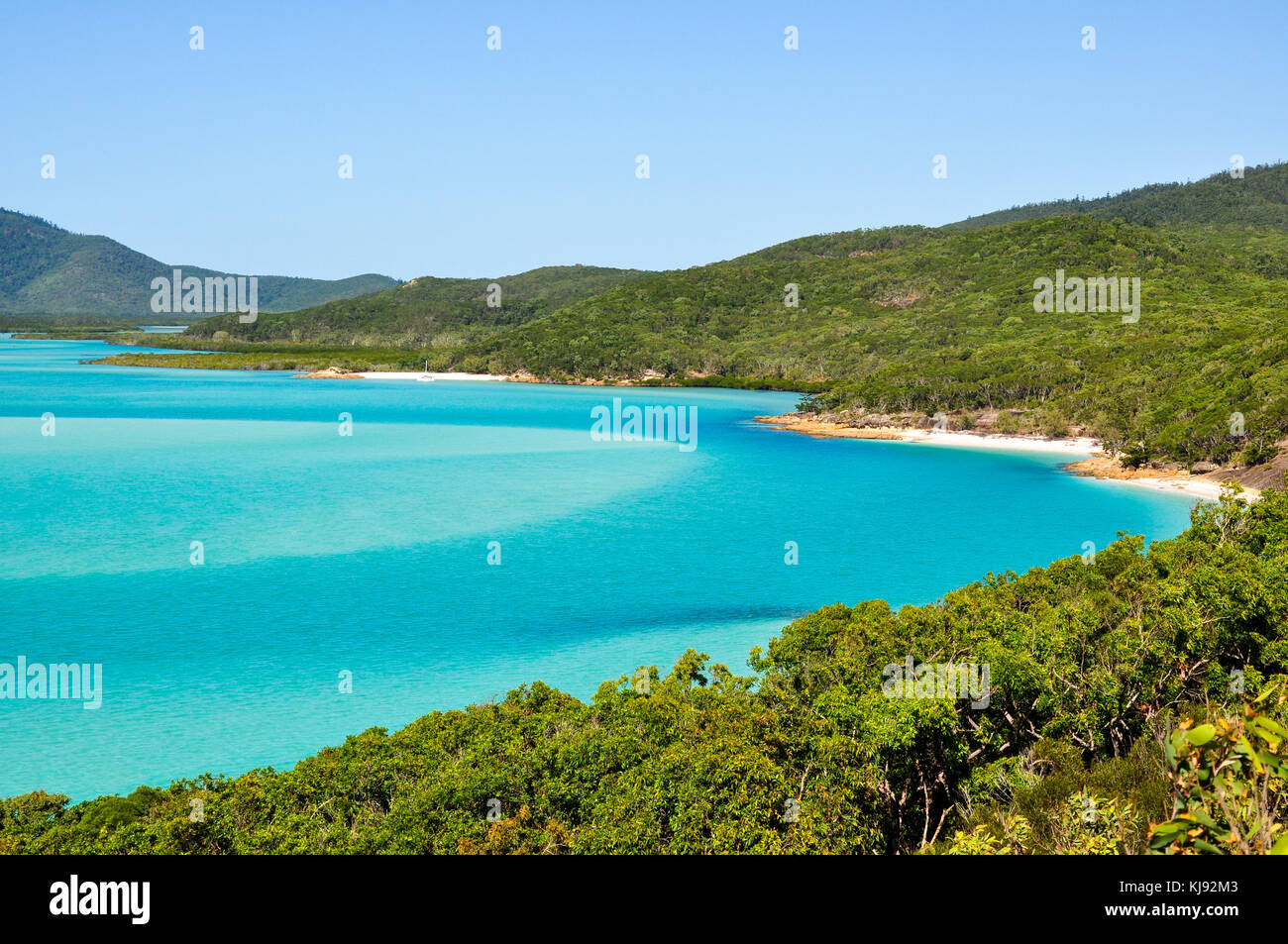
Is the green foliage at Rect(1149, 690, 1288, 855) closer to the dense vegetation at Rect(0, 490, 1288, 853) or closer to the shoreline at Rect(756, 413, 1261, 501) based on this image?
the dense vegetation at Rect(0, 490, 1288, 853)

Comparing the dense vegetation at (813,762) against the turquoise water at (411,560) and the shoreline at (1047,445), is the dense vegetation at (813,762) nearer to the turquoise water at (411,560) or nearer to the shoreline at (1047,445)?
the turquoise water at (411,560)

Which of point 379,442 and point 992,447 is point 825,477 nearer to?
point 992,447

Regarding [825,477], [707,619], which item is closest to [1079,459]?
[825,477]

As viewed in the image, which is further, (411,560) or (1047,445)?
(1047,445)

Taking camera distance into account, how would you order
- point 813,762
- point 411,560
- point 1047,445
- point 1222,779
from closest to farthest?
1. point 1222,779
2. point 813,762
3. point 411,560
4. point 1047,445

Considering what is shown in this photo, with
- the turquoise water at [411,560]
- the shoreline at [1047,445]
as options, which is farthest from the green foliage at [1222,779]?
the shoreline at [1047,445]

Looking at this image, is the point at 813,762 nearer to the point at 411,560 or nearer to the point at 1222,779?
the point at 1222,779

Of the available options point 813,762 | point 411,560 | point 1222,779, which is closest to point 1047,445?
point 411,560
